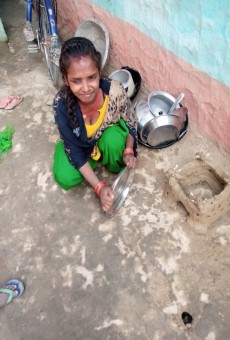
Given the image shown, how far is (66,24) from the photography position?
392 cm

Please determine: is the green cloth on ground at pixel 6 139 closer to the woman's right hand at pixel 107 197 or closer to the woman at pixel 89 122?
the woman at pixel 89 122

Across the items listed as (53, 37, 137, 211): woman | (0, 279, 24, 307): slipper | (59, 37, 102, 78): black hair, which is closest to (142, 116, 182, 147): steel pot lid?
(53, 37, 137, 211): woman

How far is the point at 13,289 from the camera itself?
6.32ft

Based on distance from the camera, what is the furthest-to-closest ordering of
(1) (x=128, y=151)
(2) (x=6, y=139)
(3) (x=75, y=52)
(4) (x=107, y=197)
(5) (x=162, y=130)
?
1. (2) (x=6, y=139)
2. (5) (x=162, y=130)
3. (1) (x=128, y=151)
4. (4) (x=107, y=197)
5. (3) (x=75, y=52)

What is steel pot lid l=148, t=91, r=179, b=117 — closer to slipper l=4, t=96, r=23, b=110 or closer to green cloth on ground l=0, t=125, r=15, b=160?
green cloth on ground l=0, t=125, r=15, b=160

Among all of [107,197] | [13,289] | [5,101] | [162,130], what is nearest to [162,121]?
[162,130]

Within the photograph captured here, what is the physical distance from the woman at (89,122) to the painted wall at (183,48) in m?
0.55

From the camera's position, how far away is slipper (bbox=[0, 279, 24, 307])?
190cm

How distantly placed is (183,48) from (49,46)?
1.61 meters

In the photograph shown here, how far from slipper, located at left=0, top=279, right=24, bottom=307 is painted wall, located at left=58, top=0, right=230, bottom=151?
1733 millimetres

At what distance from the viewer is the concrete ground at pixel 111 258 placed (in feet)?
5.86

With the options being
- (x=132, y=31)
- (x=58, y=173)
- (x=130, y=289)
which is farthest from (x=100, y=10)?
(x=130, y=289)

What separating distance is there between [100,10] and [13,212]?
2.06m

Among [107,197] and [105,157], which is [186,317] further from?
[105,157]
